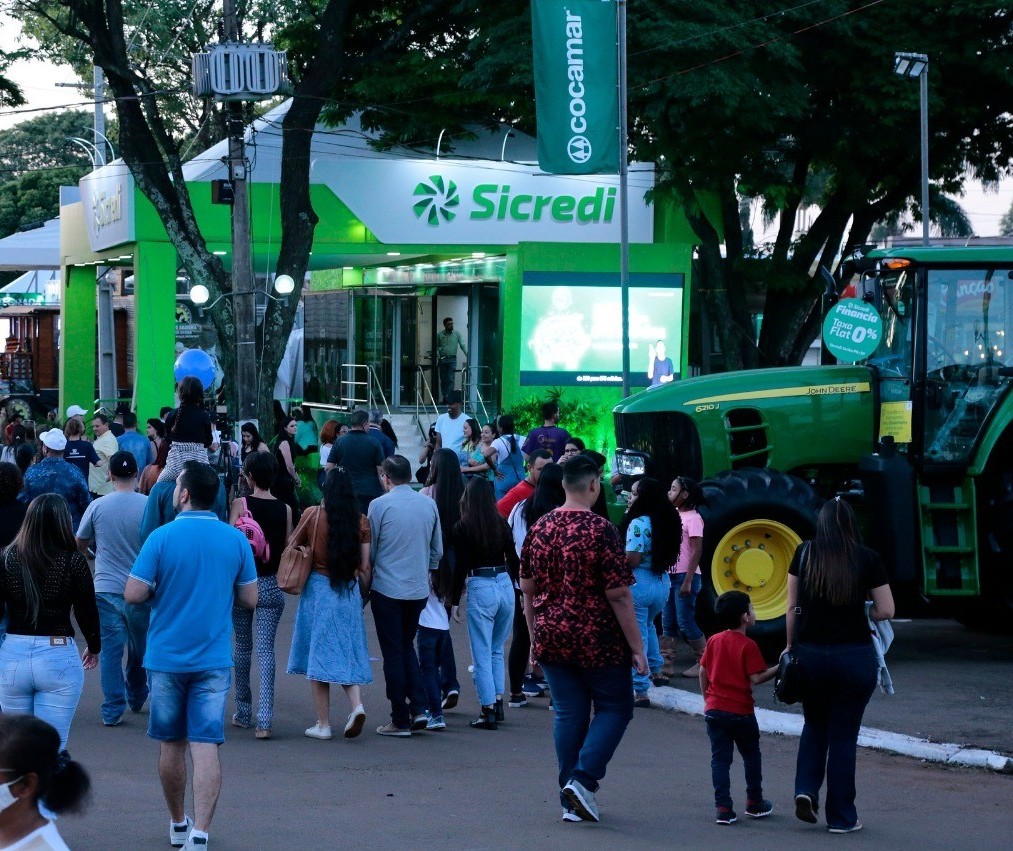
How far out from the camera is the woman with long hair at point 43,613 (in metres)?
6.92

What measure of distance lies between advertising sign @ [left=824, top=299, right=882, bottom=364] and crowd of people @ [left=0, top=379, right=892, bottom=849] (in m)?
1.76

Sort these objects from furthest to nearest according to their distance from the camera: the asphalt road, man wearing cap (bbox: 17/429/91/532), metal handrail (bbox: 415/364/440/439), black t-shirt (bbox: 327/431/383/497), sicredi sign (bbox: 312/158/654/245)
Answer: metal handrail (bbox: 415/364/440/439) → sicredi sign (bbox: 312/158/654/245) → black t-shirt (bbox: 327/431/383/497) → man wearing cap (bbox: 17/429/91/532) → the asphalt road

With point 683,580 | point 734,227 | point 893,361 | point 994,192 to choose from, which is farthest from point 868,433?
point 994,192

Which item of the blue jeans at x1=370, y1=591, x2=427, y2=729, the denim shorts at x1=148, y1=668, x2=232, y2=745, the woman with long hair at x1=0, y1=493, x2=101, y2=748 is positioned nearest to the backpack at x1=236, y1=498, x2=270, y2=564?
the blue jeans at x1=370, y1=591, x2=427, y2=729

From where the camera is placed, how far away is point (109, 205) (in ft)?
88.5

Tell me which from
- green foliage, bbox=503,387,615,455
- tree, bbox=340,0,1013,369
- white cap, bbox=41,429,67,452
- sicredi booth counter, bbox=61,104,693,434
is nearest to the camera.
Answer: white cap, bbox=41,429,67,452

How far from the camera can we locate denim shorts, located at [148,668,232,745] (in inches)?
266

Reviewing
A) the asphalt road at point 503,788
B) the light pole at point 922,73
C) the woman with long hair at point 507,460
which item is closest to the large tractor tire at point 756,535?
the asphalt road at point 503,788

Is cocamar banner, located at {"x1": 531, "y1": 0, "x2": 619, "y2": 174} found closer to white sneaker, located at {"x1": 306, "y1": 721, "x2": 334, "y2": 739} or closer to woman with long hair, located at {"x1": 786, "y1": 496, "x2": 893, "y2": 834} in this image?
white sneaker, located at {"x1": 306, "y1": 721, "x2": 334, "y2": 739}

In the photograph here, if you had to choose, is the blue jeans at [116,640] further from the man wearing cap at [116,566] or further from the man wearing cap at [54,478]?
the man wearing cap at [54,478]

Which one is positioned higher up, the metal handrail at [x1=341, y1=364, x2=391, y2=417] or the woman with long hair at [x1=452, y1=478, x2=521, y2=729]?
the metal handrail at [x1=341, y1=364, x2=391, y2=417]

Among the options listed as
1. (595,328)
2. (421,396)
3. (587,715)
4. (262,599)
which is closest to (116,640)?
(262,599)

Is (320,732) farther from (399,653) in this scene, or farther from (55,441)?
(55,441)

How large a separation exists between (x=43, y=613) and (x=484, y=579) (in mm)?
3469
